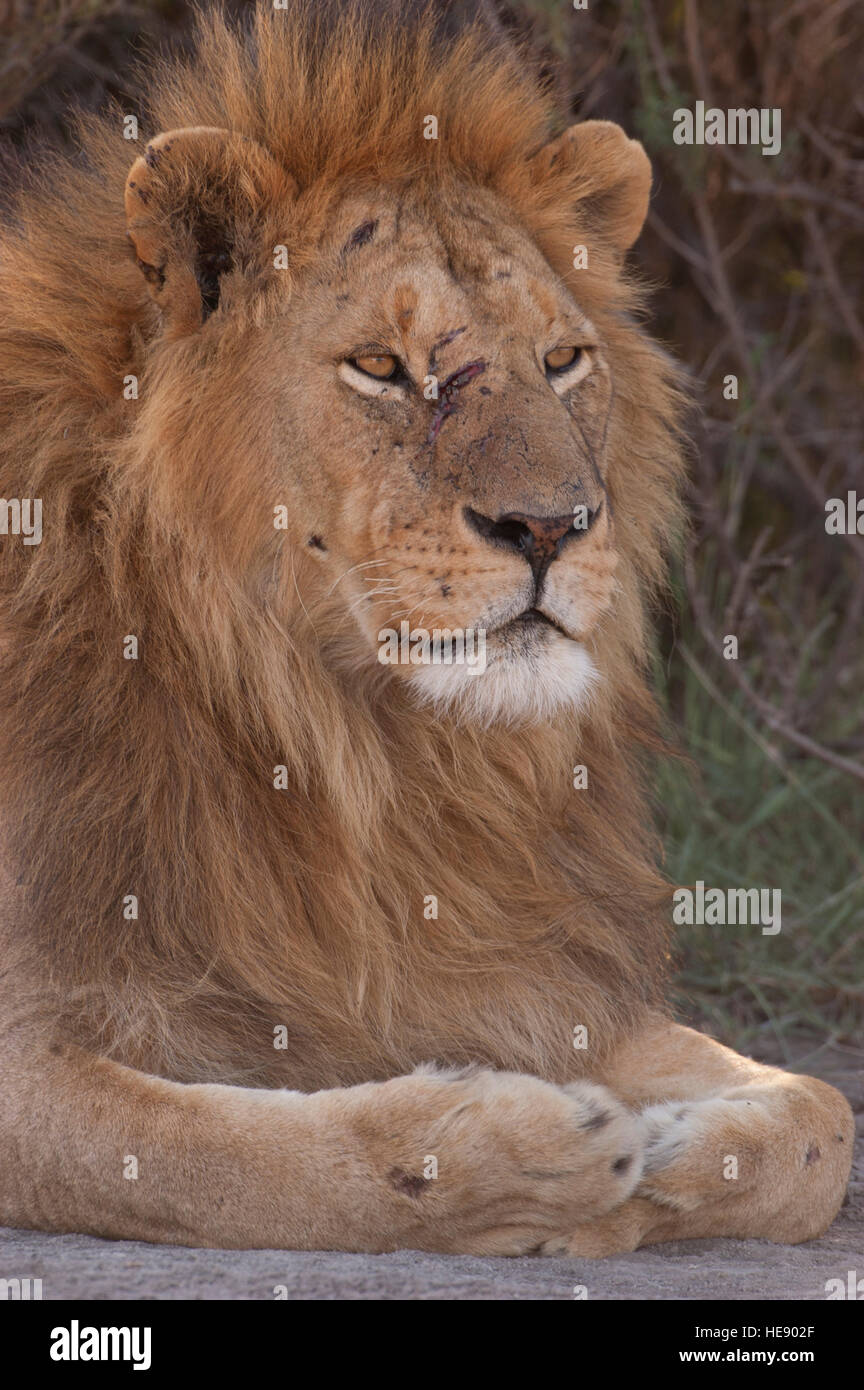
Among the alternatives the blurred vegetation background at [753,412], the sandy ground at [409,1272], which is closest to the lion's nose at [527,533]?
the sandy ground at [409,1272]

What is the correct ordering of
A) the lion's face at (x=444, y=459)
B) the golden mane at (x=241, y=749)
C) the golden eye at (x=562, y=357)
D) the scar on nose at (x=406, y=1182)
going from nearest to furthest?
the scar on nose at (x=406, y=1182) < the lion's face at (x=444, y=459) < the golden mane at (x=241, y=749) < the golden eye at (x=562, y=357)

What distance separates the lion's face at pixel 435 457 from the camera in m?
2.67

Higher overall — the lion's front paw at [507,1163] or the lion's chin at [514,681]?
the lion's chin at [514,681]

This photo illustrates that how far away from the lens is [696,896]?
4953 millimetres

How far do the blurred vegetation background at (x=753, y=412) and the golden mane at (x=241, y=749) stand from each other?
1.60m

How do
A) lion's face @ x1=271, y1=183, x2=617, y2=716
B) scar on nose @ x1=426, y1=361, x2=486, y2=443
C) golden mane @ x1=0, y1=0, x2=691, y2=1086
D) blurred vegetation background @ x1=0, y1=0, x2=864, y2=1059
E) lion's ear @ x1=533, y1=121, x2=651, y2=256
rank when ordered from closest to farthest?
lion's face @ x1=271, y1=183, x2=617, y2=716 < scar on nose @ x1=426, y1=361, x2=486, y2=443 < golden mane @ x1=0, y1=0, x2=691, y2=1086 < lion's ear @ x1=533, y1=121, x2=651, y2=256 < blurred vegetation background @ x1=0, y1=0, x2=864, y2=1059

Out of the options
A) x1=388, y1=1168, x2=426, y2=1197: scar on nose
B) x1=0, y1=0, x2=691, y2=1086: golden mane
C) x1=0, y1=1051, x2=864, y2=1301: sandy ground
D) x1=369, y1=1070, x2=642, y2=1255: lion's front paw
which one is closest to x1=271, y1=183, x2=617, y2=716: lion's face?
x1=0, y1=0, x2=691, y2=1086: golden mane

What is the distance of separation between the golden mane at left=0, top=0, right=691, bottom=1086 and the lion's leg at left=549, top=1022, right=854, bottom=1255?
26cm

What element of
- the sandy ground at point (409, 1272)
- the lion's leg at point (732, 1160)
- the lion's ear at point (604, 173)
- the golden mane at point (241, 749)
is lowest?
the sandy ground at point (409, 1272)

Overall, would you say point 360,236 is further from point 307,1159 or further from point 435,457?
point 307,1159

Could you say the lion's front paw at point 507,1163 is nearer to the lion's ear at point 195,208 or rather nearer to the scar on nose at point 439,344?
the scar on nose at point 439,344

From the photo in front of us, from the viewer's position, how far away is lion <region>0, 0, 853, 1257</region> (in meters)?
2.64

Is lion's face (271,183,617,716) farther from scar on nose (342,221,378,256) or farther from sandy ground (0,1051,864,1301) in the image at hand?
sandy ground (0,1051,864,1301)

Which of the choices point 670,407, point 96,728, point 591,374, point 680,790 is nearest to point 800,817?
point 680,790
